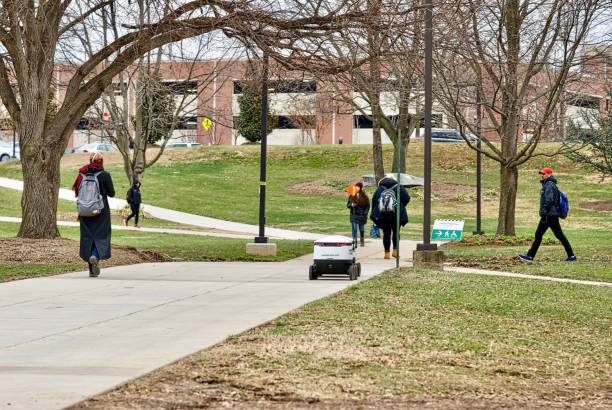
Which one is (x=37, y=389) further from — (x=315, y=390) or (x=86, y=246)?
(x=86, y=246)

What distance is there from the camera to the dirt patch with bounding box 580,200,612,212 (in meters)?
53.0

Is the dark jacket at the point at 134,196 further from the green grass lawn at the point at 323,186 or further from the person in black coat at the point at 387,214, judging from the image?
the person in black coat at the point at 387,214

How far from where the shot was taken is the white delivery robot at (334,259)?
17266mm

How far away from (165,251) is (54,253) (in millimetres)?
4382

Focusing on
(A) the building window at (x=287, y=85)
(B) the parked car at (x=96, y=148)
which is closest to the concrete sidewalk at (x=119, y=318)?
(A) the building window at (x=287, y=85)

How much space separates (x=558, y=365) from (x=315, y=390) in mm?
2452

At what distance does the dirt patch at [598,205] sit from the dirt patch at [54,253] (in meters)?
34.5

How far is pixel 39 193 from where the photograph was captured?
22859mm

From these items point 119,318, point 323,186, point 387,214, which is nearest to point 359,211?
point 387,214

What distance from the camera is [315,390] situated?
7.58 meters

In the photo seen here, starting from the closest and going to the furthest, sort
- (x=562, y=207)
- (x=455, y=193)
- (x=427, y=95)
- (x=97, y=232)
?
(x=97, y=232) < (x=427, y=95) < (x=562, y=207) < (x=455, y=193)

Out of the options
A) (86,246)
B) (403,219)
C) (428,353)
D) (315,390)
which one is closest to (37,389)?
(315,390)

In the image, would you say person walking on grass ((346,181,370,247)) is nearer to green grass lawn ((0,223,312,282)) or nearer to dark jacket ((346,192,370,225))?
dark jacket ((346,192,370,225))

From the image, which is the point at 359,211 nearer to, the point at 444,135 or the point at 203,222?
the point at 203,222
